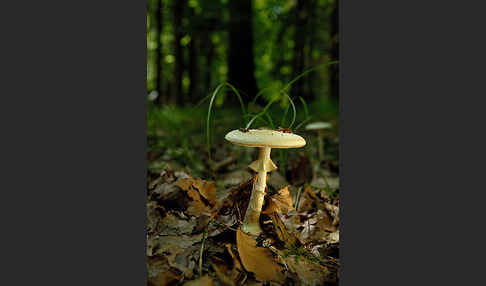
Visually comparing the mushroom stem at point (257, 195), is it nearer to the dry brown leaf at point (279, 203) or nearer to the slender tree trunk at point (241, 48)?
the dry brown leaf at point (279, 203)

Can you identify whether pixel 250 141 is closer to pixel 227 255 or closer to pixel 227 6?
pixel 227 255

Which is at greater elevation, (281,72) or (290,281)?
(281,72)

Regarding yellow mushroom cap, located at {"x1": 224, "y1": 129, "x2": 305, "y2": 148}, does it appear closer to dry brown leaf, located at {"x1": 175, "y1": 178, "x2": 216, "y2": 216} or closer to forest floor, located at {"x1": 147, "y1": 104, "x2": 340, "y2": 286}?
forest floor, located at {"x1": 147, "y1": 104, "x2": 340, "y2": 286}

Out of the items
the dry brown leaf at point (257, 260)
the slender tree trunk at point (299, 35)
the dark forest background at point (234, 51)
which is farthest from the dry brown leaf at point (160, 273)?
the slender tree trunk at point (299, 35)

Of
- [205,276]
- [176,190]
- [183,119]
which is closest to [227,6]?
[183,119]

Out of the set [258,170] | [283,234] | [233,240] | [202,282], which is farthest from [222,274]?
[258,170]

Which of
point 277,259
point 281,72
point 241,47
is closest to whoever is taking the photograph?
point 277,259

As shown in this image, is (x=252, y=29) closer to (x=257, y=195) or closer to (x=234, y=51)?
(x=234, y=51)
